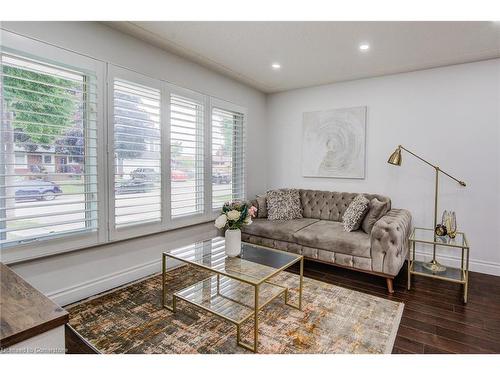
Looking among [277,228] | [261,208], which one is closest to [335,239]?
[277,228]

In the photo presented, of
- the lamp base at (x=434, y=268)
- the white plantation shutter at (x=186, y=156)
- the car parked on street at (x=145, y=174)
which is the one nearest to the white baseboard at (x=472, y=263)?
Answer: the lamp base at (x=434, y=268)

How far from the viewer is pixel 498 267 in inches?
126

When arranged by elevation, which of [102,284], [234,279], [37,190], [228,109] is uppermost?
[228,109]

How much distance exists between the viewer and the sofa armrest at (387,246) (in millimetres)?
2766

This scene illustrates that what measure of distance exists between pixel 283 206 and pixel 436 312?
2148mm

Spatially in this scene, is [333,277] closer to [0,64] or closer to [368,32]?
[368,32]

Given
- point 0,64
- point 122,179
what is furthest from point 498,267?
point 0,64

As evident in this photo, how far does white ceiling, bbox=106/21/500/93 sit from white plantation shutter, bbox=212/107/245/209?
2.20 feet

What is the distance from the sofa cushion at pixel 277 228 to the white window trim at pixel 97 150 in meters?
1.82

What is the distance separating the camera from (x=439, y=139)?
137 inches

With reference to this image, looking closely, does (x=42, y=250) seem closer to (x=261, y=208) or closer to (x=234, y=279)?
(x=234, y=279)

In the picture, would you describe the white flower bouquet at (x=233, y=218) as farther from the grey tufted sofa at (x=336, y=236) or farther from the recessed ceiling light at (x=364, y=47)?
the recessed ceiling light at (x=364, y=47)

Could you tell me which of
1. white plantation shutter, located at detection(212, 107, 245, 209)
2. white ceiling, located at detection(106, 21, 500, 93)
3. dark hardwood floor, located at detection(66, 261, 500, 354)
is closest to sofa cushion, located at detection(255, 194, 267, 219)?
white plantation shutter, located at detection(212, 107, 245, 209)

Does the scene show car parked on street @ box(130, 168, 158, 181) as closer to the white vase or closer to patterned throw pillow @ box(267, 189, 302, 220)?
the white vase
